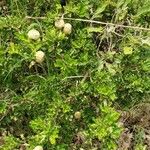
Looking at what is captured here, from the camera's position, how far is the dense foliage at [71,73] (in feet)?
9.66

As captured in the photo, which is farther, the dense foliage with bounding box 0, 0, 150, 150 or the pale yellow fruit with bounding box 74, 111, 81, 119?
the pale yellow fruit with bounding box 74, 111, 81, 119

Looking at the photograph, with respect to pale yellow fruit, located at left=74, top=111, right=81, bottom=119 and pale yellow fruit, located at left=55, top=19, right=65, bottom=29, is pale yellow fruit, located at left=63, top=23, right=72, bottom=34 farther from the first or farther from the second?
pale yellow fruit, located at left=74, top=111, right=81, bottom=119

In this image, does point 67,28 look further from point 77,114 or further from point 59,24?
point 77,114

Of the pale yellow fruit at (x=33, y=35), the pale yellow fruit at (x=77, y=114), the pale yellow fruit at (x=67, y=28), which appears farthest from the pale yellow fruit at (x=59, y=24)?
the pale yellow fruit at (x=77, y=114)

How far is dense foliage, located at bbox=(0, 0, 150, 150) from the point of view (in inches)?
116

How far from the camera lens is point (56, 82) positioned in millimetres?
3023

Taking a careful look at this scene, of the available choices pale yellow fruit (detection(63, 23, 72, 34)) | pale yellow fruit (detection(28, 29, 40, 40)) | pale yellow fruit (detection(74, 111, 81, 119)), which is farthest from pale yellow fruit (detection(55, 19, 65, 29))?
pale yellow fruit (detection(74, 111, 81, 119))

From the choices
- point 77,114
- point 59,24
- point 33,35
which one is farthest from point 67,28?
point 77,114

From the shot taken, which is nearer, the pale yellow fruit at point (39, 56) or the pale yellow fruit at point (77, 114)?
the pale yellow fruit at point (39, 56)

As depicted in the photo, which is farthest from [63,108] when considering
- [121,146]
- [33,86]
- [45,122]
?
[121,146]

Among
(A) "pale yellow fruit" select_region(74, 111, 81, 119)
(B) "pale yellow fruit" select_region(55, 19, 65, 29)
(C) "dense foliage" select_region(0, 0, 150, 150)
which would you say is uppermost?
(B) "pale yellow fruit" select_region(55, 19, 65, 29)

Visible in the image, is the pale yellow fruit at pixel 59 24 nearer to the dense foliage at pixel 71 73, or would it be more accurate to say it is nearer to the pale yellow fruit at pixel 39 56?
the dense foliage at pixel 71 73

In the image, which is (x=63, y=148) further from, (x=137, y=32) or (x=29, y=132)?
(x=137, y=32)

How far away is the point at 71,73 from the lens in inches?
119
